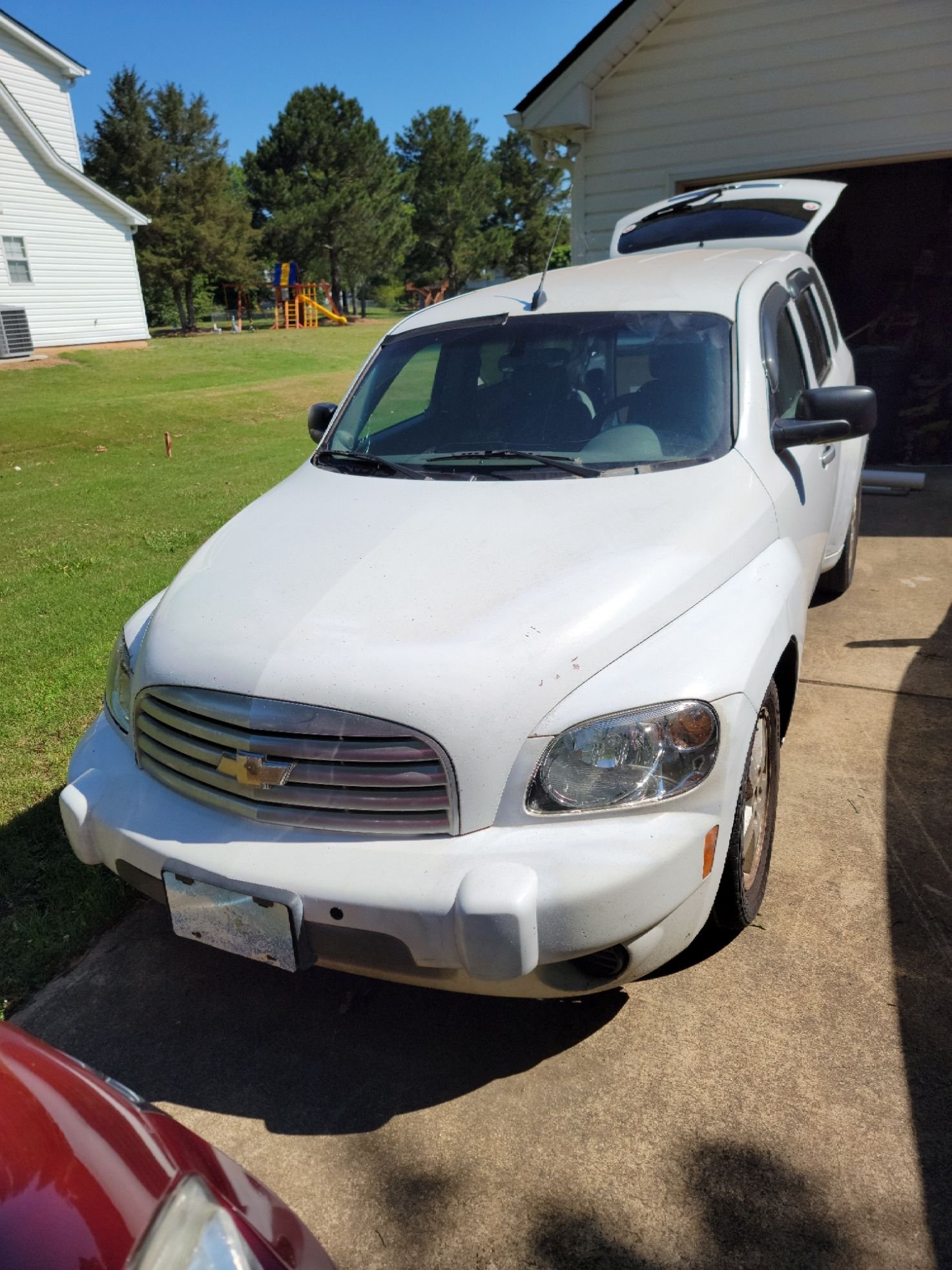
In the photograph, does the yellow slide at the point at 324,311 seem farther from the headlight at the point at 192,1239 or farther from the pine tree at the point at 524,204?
the headlight at the point at 192,1239

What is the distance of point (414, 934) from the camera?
2.08 metres

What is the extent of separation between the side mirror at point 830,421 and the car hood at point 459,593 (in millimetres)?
356

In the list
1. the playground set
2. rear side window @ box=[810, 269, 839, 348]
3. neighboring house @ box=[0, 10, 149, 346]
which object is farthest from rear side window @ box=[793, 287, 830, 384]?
the playground set

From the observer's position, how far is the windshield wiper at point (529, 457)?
3.15 m

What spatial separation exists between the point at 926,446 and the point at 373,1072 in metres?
9.23

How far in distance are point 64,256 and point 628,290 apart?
2709cm

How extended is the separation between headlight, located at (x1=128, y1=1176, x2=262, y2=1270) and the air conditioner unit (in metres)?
24.5

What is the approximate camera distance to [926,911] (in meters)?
2.96

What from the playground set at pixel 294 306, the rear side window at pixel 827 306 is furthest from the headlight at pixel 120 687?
the playground set at pixel 294 306

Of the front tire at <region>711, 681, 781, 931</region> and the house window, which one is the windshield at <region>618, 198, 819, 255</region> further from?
the house window

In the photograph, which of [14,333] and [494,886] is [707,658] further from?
[14,333]

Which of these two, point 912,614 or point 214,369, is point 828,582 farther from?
point 214,369

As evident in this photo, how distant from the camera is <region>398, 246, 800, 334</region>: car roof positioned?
3.73m

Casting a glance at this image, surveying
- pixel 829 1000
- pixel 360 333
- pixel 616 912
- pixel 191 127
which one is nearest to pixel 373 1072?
pixel 616 912
